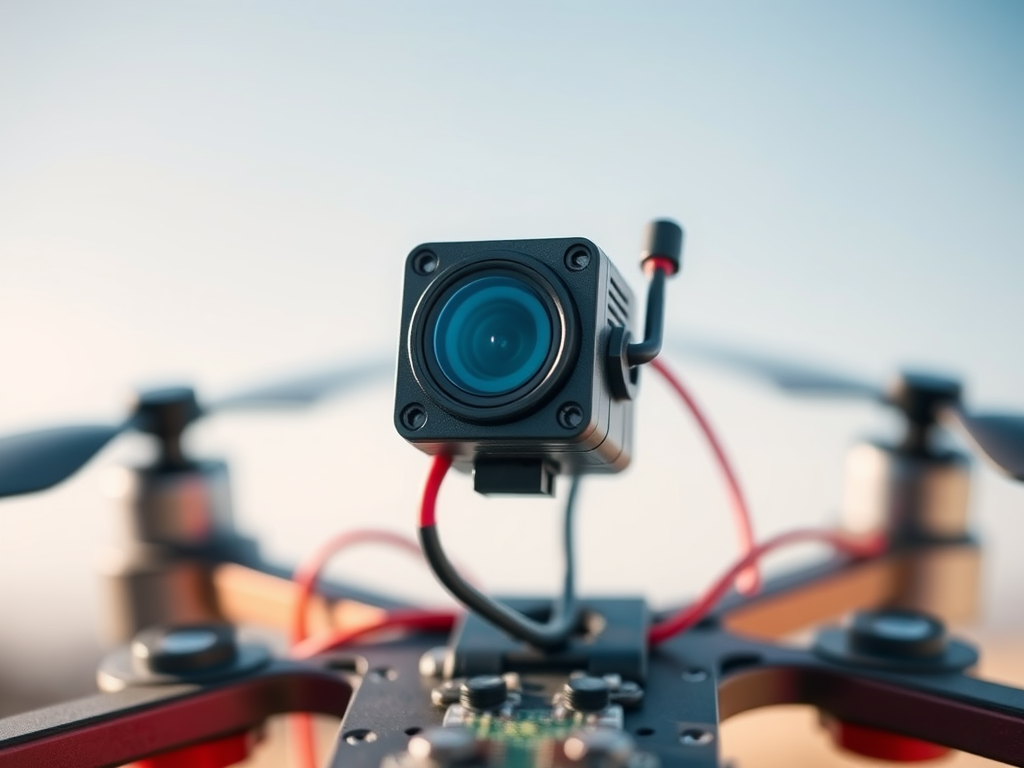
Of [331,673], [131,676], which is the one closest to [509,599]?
[331,673]

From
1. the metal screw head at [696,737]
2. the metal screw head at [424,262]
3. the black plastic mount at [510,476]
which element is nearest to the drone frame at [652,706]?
the metal screw head at [696,737]

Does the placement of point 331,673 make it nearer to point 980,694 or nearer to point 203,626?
point 203,626

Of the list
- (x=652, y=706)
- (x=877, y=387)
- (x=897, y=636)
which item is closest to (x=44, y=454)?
(x=652, y=706)

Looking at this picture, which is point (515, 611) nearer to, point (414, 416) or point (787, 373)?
point (414, 416)

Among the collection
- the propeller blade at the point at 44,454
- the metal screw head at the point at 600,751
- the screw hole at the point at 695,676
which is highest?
the propeller blade at the point at 44,454

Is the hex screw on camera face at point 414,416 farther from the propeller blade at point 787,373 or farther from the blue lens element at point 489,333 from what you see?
the propeller blade at point 787,373

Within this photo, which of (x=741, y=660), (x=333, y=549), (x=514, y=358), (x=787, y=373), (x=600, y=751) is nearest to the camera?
(x=600, y=751)

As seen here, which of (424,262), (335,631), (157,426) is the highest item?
(424,262)

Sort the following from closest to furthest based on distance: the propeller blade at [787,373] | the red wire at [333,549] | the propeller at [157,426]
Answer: the propeller at [157,426]
the red wire at [333,549]
the propeller blade at [787,373]
